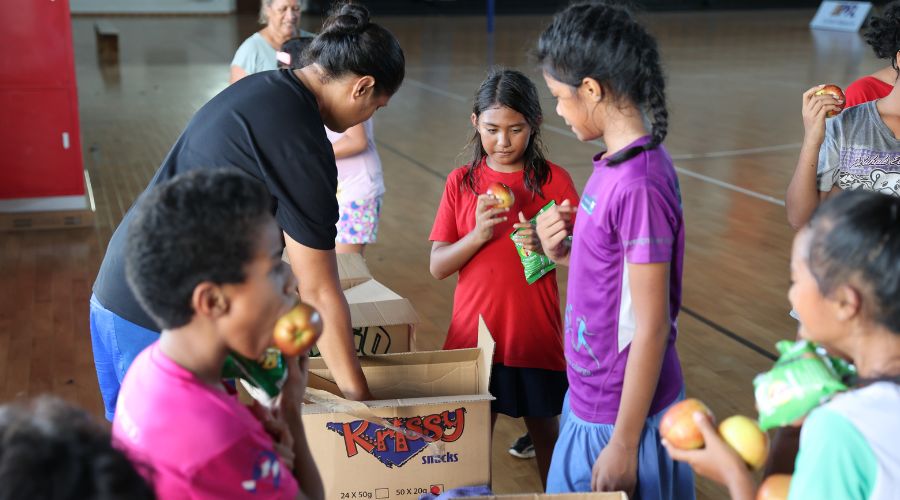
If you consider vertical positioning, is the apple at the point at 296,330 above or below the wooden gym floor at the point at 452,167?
above

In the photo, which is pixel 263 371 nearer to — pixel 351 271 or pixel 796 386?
pixel 796 386

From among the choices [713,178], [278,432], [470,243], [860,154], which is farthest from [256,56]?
[713,178]

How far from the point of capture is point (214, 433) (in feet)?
4.17

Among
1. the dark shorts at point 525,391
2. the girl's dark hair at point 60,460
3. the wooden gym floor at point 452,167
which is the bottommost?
the wooden gym floor at point 452,167

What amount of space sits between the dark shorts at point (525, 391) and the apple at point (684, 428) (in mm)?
1114

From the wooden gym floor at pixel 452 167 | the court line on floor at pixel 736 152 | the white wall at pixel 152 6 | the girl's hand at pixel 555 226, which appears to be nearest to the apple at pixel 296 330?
the girl's hand at pixel 555 226

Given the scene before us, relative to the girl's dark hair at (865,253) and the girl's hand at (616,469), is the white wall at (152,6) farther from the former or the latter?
the girl's dark hair at (865,253)

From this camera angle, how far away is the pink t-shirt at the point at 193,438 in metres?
1.24

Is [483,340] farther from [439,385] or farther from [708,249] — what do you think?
[708,249]

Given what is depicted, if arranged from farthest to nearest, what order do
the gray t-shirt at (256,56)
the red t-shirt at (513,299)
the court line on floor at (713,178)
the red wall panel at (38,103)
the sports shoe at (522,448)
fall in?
the court line on floor at (713,178) → the red wall panel at (38,103) → the gray t-shirt at (256,56) → the sports shoe at (522,448) → the red t-shirt at (513,299)

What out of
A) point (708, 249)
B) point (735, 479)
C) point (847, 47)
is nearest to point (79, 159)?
point (708, 249)

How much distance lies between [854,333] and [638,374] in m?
0.52

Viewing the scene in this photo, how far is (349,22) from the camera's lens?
2.15 metres

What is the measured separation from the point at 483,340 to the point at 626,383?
2.07 feet
